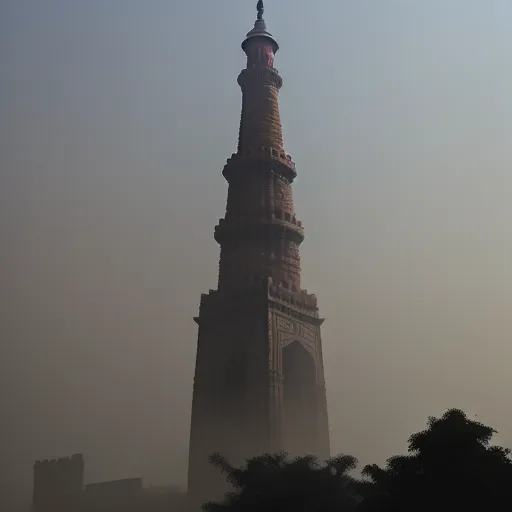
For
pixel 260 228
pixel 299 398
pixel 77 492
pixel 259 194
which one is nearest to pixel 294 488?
pixel 299 398

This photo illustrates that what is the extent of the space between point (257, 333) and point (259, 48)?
2148 cm

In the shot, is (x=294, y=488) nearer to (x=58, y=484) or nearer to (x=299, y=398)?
(x=299, y=398)

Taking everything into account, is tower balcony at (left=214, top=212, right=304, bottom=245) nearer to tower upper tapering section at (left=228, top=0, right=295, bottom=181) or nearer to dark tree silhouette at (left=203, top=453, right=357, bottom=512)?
tower upper tapering section at (left=228, top=0, right=295, bottom=181)

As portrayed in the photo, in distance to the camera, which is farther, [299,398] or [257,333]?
[299,398]

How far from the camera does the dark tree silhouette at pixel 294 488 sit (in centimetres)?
2117

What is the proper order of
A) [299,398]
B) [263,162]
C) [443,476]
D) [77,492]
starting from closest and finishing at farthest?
[443,476]
[299,398]
[77,492]
[263,162]

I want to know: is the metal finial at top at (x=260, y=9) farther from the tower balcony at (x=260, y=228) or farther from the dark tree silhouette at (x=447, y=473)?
the dark tree silhouette at (x=447, y=473)

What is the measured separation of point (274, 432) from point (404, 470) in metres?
17.9

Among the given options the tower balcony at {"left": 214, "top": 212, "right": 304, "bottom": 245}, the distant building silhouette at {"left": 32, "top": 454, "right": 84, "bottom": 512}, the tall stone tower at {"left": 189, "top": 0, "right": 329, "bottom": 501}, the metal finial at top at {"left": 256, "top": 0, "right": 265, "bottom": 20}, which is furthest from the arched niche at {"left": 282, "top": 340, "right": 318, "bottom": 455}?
the metal finial at top at {"left": 256, "top": 0, "right": 265, "bottom": 20}

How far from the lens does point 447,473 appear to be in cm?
1666

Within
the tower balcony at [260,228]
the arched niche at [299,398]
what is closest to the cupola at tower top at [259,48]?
the tower balcony at [260,228]

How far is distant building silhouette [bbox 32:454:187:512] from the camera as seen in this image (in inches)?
1617

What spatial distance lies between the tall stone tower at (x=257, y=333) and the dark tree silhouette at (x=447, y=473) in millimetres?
17247

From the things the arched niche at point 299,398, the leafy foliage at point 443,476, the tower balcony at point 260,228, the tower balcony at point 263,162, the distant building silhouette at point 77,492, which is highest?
the tower balcony at point 263,162
